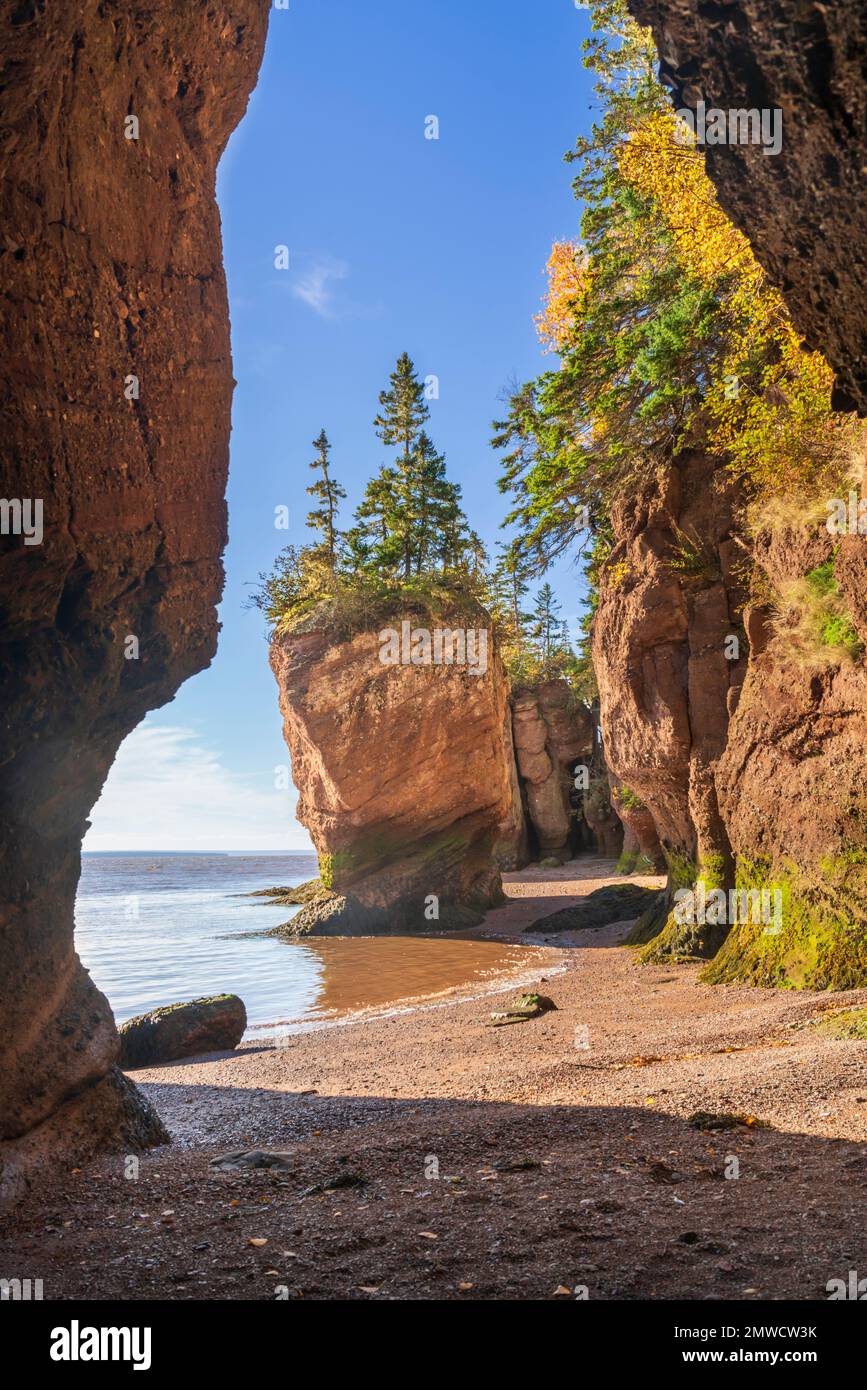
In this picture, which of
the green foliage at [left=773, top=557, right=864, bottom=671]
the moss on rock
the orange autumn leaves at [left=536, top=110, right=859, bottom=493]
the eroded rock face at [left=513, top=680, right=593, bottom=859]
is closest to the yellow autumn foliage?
the orange autumn leaves at [left=536, top=110, right=859, bottom=493]

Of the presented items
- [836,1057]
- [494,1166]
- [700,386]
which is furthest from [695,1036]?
[700,386]

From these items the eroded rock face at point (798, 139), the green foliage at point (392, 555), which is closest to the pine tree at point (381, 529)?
the green foliage at point (392, 555)

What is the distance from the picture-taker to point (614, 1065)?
7848mm

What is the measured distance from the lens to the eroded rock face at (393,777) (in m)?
29.3

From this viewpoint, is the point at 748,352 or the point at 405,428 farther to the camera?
the point at 405,428

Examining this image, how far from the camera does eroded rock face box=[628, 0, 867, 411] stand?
135 inches

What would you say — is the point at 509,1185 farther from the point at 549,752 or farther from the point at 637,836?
the point at 549,752

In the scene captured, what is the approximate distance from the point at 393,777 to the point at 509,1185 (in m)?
24.7

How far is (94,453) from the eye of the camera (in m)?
6.00

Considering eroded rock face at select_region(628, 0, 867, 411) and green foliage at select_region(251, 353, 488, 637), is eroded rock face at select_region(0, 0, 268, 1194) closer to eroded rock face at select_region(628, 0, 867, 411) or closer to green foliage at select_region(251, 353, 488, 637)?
eroded rock face at select_region(628, 0, 867, 411)

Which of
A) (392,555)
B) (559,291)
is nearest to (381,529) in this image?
(392,555)

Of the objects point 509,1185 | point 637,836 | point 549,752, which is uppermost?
point 549,752

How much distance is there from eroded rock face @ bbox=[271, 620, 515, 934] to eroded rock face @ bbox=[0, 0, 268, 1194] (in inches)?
851
